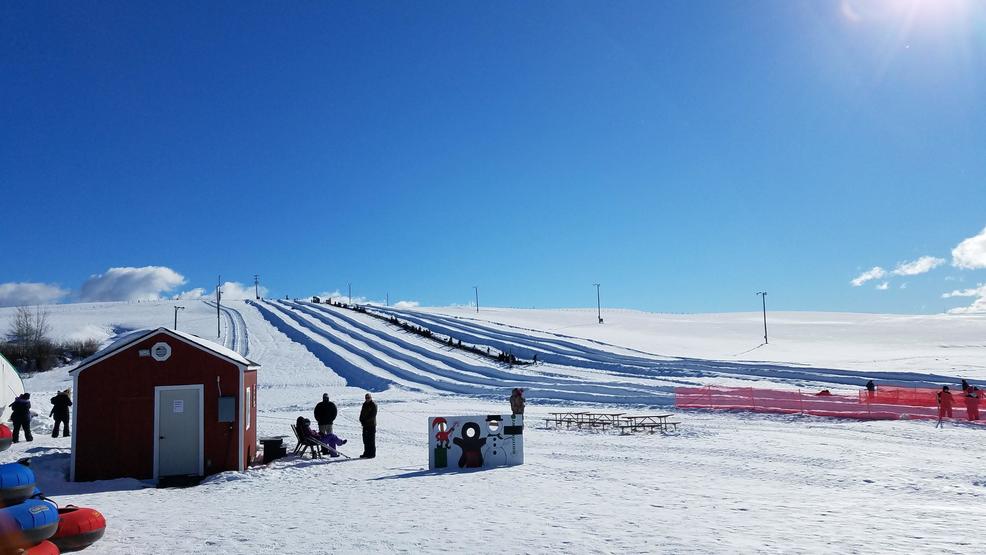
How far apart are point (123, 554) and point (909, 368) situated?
3884 cm

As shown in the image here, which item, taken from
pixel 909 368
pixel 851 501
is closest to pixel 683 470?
pixel 851 501

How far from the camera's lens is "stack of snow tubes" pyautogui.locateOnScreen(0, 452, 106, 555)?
7527mm

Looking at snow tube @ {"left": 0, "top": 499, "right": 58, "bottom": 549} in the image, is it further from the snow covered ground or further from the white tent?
the white tent

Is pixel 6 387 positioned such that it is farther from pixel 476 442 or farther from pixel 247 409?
pixel 476 442

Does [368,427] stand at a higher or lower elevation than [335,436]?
higher

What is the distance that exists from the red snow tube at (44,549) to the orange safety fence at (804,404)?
21.2 metres

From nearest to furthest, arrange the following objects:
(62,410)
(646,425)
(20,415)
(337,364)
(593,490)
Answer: (593,490), (20,415), (62,410), (646,425), (337,364)

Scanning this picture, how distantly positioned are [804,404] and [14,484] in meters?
22.7

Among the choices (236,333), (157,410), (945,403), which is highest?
(236,333)

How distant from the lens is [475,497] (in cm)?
1193

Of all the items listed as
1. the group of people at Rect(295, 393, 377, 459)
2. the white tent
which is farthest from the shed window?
the white tent

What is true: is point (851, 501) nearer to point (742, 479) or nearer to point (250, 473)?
point (742, 479)

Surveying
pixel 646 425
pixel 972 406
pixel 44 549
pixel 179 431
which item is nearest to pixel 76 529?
pixel 44 549

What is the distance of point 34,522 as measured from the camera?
7.73m
